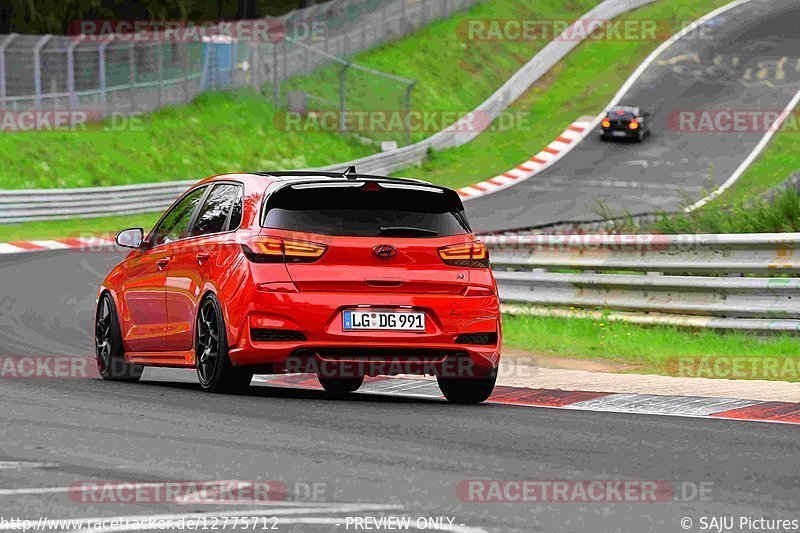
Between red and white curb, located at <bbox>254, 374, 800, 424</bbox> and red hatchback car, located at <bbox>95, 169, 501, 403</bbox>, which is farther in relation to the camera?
red hatchback car, located at <bbox>95, 169, 501, 403</bbox>

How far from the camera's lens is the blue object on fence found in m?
43.4

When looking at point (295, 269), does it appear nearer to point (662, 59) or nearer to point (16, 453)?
point (16, 453)

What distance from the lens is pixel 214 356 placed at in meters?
11.0

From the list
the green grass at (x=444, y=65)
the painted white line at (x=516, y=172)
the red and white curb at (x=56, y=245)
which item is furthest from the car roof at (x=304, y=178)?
the green grass at (x=444, y=65)

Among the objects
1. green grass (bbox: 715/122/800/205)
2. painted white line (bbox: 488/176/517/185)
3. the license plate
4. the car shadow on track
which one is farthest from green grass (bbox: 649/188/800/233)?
painted white line (bbox: 488/176/517/185)

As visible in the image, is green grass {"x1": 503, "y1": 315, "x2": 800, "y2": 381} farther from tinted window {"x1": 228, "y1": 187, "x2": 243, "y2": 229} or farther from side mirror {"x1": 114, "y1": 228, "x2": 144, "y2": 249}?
side mirror {"x1": 114, "y1": 228, "x2": 144, "y2": 249}

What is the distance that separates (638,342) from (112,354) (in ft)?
16.8

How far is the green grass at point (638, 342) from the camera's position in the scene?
13.9 m

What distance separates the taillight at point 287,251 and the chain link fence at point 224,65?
2720cm

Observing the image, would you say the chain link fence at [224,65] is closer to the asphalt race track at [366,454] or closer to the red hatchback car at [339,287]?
the asphalt race track at [366,454]

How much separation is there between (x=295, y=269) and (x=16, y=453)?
115 inches

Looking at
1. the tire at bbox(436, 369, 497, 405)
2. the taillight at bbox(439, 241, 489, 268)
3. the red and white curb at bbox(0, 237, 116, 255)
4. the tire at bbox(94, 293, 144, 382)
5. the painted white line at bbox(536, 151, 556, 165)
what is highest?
the taillight at bbox(439, 241, 489, 268)

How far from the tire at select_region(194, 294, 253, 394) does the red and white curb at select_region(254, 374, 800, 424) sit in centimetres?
138

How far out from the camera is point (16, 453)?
26.6 feet
